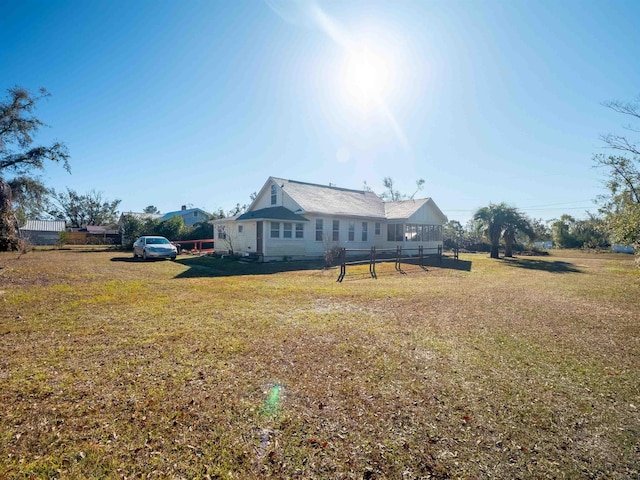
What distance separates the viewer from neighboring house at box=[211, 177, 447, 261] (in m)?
20.8

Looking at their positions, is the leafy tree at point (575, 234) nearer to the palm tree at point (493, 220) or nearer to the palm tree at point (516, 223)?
the palm tree at point (516, 223)

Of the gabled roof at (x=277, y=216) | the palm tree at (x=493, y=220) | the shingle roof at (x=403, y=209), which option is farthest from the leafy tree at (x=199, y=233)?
the palm tree at (x=493, y=220)

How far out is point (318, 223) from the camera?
74.5ft

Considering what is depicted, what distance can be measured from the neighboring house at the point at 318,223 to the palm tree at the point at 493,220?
3.04 metres

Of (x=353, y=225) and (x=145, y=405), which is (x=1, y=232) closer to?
(x=353, y=225)

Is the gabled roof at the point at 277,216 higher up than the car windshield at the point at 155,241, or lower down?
higher up

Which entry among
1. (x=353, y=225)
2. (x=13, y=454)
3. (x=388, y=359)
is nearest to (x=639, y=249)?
(x=388, y=359)

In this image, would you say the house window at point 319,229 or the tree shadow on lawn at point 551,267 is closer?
Answer: the tree shadow on lawn at point 551,267

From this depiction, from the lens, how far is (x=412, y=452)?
299 cm

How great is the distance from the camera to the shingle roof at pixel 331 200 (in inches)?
896

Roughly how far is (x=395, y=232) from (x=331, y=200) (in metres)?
5.96

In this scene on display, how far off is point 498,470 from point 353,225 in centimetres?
2219

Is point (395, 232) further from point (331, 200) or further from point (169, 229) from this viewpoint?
point (169, 229)

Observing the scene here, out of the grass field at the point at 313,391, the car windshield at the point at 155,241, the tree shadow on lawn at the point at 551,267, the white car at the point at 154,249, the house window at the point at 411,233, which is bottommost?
the grass field at the point at 313,391
